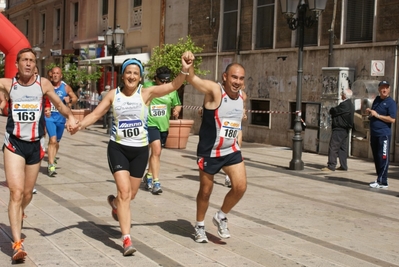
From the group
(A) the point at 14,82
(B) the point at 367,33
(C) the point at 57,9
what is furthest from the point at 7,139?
(C) the point at 57,9

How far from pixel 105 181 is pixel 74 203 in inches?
95.2

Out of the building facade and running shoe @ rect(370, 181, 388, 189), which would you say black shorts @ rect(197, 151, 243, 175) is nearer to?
running shoe @ rect(370, 181, 388, 189)

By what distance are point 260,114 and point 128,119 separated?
15.7 metres

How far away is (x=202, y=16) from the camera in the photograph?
25.4 metres

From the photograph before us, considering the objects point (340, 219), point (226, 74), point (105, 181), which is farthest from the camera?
point (105, 181)

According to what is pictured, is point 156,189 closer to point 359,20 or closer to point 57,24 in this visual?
point 359,20

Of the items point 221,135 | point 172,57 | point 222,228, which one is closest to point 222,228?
point 222,228

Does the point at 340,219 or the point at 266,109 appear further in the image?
the point at 266,109

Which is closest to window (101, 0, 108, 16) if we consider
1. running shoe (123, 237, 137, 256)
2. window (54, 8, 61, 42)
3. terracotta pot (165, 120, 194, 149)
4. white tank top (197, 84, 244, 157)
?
window (54, 8, 61, 42)

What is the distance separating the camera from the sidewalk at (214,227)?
6453 millimetres

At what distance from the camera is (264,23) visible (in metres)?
21.9

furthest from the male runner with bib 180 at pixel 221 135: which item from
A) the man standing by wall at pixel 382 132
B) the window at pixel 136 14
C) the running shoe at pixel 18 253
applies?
the window at pixel 136 14

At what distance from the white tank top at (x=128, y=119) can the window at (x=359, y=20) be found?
1193 centimetres

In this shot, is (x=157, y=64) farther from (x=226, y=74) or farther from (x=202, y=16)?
(x=226, y=74)
